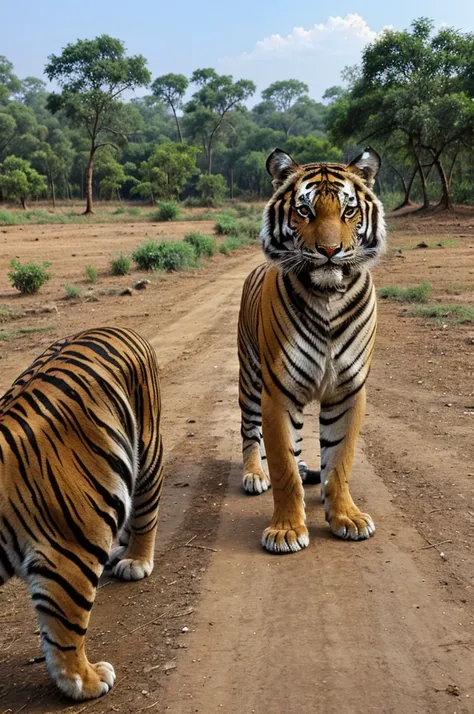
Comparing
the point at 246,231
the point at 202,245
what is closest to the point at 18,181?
the point at 246,231

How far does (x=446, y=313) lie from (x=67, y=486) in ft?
30.4

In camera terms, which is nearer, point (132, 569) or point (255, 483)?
point (132, 569)

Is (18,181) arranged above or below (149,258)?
above

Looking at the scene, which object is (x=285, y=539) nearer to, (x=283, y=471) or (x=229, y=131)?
(x=283, y=471)

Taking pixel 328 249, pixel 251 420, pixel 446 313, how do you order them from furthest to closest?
pixel 446 313
pixel 251 420
pixel 328 249

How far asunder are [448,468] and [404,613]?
1.93 m

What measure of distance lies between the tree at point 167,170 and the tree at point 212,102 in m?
18.8

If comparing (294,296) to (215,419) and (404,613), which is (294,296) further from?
(215,419)

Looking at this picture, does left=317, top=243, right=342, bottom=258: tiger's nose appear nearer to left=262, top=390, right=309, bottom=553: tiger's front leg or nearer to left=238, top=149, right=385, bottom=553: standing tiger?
left=238, top=149, right=385, bottom=553: standing tiger

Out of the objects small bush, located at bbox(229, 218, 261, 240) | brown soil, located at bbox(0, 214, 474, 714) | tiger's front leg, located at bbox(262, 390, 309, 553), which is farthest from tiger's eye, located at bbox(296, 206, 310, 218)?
small bush, located at bbox(229, 218, 261, 240)

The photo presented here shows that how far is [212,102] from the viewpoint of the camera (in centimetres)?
7319

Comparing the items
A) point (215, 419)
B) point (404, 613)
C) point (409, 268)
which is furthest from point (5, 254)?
point (404, 613)

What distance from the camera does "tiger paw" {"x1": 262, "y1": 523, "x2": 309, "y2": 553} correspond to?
401 centimetres

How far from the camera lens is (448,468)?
509 cm
